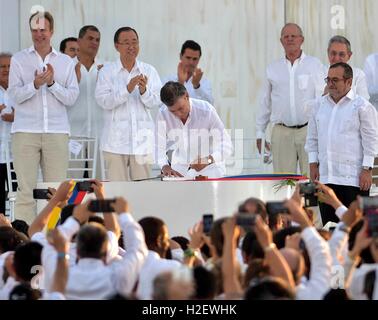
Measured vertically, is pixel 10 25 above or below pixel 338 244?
above

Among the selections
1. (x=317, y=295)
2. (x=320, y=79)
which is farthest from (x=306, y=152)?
(x=317, y=295)

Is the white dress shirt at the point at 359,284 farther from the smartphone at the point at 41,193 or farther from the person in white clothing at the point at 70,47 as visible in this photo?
the person in white clothing at the point at 70,47

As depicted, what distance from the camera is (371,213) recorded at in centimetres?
704

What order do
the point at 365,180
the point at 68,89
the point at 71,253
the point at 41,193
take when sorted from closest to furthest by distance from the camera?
the point at 71,253, the point at 41,193, the point at 365,180, the point at 68,89

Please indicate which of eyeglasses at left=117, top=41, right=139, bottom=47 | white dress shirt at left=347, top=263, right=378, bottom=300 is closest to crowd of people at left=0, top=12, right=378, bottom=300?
eyeglasses at left=117, top=41, right=139, bottom=47

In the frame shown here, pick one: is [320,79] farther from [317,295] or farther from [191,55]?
[317,295]

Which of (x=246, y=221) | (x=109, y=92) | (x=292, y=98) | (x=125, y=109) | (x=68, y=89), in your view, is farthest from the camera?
(x=292, y=98)

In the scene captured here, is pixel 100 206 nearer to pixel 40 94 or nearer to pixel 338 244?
pixel 338 244

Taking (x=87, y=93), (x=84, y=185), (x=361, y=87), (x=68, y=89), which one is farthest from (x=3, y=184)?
(x=84, y=185)

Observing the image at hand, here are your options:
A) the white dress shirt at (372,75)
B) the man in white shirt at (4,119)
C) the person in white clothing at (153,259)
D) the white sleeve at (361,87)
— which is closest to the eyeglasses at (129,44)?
the man in white shirt at (4,119)

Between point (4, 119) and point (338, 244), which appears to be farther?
point (4, 119)

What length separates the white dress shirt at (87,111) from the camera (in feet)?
45.3

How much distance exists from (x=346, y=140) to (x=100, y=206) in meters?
5.07

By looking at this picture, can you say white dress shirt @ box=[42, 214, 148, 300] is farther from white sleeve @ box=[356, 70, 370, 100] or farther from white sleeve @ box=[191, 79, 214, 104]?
white sleeve @ box=[191, 79, 214, 104]
